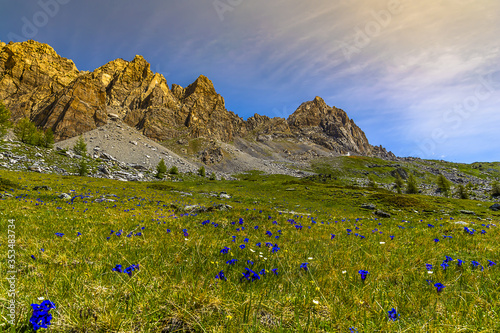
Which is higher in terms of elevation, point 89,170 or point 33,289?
point 89,170

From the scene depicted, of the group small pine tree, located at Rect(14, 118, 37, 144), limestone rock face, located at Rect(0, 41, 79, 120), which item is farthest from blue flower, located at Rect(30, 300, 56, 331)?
limestone rock face, located at Rect(0, 41, 79, 120)

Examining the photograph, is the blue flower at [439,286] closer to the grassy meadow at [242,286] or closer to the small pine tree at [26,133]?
the grassy meadow at [242,286]

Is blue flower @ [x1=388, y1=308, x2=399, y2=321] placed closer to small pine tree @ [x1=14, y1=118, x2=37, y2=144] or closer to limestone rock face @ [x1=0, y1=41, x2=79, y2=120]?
small pine tree @ [x1=14, y1=118, x2=37, y2=144]

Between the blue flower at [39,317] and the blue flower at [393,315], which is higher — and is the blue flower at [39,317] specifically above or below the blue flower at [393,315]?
below

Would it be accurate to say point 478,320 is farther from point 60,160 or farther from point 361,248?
point 60,160

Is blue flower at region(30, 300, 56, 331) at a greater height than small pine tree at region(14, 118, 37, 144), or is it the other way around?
small pine tree at region(14, 118, 37, 144)

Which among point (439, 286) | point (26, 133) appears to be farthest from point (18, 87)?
point (439, 286)

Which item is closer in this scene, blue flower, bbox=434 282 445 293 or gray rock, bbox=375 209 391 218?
blue flower, bbox=434 282 445 293

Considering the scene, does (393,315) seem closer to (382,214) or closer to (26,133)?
(382,214)

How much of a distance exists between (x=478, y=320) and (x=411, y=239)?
6307 millimetres

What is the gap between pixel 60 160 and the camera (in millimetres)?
54688

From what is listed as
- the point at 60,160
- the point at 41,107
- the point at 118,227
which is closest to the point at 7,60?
the point at 41,107

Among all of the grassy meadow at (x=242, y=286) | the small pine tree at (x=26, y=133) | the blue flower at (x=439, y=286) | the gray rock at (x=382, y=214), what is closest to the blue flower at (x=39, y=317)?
the grassy meadow at (x=242, y=286)

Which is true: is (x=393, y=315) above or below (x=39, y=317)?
above
